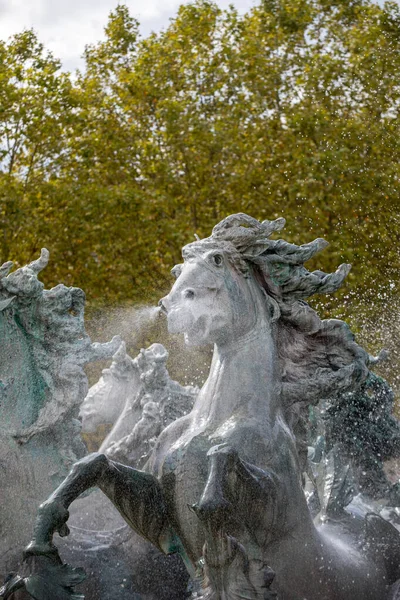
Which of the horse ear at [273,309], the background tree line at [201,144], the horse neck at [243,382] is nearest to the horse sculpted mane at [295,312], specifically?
the horse ear at [273,309]

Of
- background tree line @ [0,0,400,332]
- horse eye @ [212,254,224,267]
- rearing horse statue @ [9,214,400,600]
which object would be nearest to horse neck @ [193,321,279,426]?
rearing horse statue @ [9,214,400,600]

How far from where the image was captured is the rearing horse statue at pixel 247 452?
4.15 meters

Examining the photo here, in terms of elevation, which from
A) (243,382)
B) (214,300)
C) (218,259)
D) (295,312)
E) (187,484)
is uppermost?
(218,259)

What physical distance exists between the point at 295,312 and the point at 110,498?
1.05 meters

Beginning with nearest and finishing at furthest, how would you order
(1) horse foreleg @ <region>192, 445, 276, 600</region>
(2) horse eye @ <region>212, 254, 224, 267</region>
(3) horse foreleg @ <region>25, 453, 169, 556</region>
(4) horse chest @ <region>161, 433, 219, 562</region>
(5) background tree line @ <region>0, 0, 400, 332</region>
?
(1) horse foreleg @ <region>192, 445, 276, 600</region>
(3) horse foreleg @ <region>25, 453, 169, 556</region>
(4) horse chest @ <region>161, 433, 219, 562</region>
(2) horse eye @ <region>212, 254, 224, 267</region>
(5) background tree line @ <region>0, 0, 400, 332</region>

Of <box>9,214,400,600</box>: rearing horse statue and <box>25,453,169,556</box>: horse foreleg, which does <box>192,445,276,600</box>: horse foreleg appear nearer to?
<box>9,214,400,600</box>: rearing horse statue

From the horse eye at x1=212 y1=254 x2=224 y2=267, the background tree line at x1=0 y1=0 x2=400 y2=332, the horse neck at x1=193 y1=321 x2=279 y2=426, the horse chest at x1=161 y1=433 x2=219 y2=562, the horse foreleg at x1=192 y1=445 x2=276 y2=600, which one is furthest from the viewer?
the background tree line at x1=0 y1=0 x2=400 y2=332

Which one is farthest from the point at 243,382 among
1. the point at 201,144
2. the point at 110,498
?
the point at 201,144

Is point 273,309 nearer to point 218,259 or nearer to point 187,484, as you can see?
point 218,259

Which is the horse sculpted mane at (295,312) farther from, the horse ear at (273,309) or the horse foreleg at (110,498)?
the horse foreleg at (110,498)

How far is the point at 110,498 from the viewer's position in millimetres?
4477

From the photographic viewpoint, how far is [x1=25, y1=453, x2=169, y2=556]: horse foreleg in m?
4.14

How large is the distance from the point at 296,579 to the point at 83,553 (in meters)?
1.29

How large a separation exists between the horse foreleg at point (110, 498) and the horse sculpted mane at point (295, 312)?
68 cm
